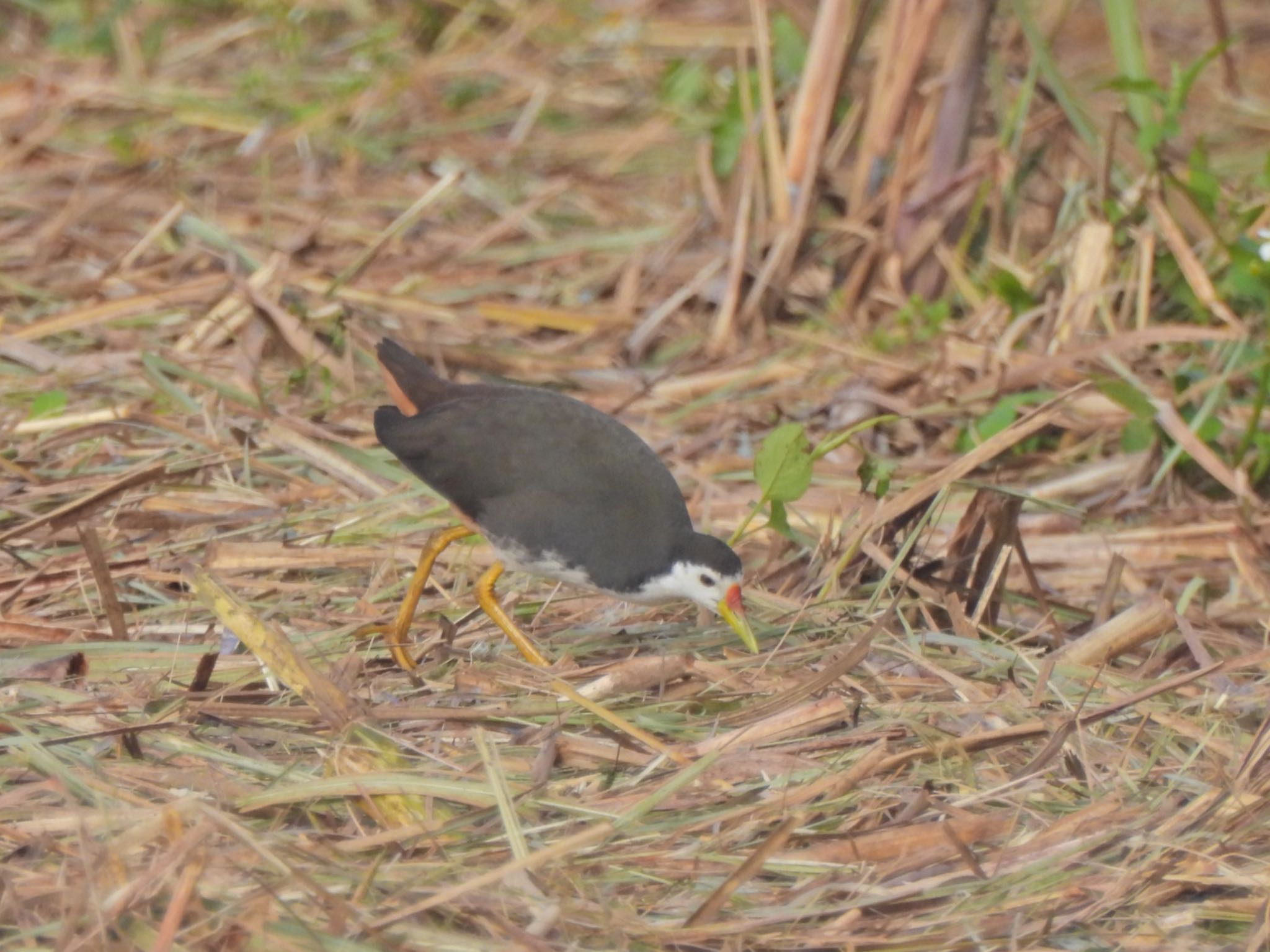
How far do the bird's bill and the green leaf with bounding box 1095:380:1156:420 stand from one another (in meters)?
1.10

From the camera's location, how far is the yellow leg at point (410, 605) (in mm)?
3551

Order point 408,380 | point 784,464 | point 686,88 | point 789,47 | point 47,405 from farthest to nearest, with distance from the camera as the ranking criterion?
1. point 686,88
2. point 789,47
3. point 47,405
4. point 408,380
5. point 784,464

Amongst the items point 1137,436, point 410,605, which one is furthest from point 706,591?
point 1137,436

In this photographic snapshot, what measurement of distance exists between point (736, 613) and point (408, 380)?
1.22 metres

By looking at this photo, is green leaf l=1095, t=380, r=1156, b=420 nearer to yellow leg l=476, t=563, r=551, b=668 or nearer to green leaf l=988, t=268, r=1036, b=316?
green leaf l=988, t=268, r=1036, b=316

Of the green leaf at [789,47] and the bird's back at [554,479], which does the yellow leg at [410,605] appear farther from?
the green leaf at [789,47]

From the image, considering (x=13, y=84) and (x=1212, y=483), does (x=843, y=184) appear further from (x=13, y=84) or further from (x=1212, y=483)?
(x=13, y=84)

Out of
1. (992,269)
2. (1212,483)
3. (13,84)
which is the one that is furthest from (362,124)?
(1212,483)

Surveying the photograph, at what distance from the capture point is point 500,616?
3.69 meters

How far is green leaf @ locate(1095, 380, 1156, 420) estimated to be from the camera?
13.1 ft

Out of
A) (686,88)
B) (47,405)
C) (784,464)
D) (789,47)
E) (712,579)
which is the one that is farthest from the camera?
(686,88)

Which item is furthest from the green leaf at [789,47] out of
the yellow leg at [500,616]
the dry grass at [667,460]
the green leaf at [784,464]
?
the yellow leg at [500,616]

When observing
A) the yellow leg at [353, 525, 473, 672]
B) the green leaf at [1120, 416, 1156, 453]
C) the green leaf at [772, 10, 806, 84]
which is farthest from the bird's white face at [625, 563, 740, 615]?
the green leaf at [772, 10, 806, 84]

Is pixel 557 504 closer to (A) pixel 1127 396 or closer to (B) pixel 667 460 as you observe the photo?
(B) pixel 667 460
